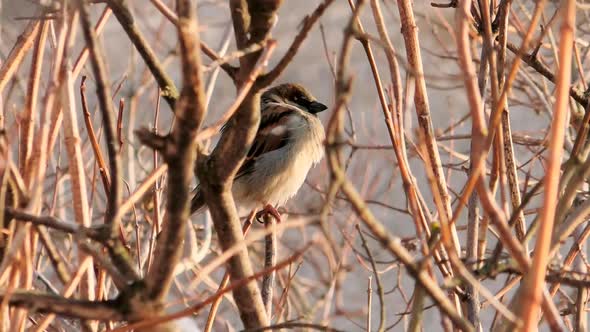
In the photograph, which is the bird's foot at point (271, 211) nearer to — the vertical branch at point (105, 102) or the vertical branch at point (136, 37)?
the vertical branch at point (136, 37)

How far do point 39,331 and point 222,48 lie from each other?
145 centimetres

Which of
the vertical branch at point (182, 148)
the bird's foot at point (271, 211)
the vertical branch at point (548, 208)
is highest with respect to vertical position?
the bird's foot at point (271, 211)

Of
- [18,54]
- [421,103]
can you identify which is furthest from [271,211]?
[18,54]

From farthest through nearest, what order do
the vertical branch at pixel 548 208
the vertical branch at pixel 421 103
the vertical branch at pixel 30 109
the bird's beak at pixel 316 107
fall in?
1. the bird's beak at pixel 316 107
2. the vertical branch at pixel 421 103
3. the vertical branch at pixel 30 109
4. the vertical branch at pixel 548 208

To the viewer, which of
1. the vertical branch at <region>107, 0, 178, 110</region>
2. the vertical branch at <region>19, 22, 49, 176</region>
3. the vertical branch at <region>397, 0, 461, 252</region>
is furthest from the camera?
the vertical branch at <region>397, 0, 461, 252</region>

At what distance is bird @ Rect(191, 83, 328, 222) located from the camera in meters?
4.78

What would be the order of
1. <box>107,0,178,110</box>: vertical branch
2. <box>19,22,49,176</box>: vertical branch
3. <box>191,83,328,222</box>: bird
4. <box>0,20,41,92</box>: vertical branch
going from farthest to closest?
<box>191,83,328,222</box>: bird
<box>0,20,41,92</box>: vertical branch
<box>19,22,49,176</box>: vertical branch
<box>107,0,178,110</box>: vertical branch

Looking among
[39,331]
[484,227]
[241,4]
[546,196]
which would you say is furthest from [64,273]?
[546,196]

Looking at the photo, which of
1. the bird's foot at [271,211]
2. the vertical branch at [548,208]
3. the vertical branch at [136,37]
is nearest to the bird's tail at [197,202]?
the bird's foot at [271,211]

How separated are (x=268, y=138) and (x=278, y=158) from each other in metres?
0.13

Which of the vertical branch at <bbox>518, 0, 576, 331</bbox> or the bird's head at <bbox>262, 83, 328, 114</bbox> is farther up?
the bird's head at <bbox>262, 83, 328, 114</bbox>

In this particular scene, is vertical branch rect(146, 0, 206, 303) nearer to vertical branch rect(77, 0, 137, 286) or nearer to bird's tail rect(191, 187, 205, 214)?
vertical branch rect(77, 0, 137, 286)

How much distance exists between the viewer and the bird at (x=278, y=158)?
478 cm

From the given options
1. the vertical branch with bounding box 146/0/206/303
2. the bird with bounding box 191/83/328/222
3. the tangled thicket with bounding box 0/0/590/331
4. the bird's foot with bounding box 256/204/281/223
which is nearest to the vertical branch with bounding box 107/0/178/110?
the tangled thicket with bounding box 0/0/590/331
